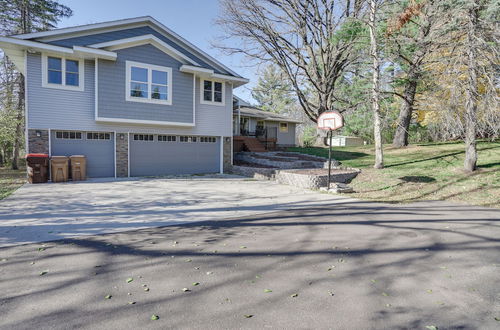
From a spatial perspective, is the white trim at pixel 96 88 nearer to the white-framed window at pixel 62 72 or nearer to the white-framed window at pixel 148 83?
the white-framed window at pixel 62 72

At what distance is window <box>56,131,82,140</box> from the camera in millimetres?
11498

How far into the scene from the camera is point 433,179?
10180 mm

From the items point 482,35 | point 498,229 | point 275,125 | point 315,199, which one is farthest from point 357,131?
point 498,229

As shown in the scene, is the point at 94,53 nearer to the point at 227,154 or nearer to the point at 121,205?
the point at 121,205

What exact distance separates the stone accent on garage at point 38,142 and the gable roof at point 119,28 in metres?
3.70

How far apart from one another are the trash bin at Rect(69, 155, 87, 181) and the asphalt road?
813 centimetres

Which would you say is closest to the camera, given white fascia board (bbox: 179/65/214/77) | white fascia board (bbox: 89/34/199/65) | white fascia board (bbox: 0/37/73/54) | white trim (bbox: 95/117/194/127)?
white fascia board (bbox: 0/37/73/54)

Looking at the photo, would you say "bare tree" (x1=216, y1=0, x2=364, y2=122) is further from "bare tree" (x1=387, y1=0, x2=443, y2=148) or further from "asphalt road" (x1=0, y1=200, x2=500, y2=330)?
"asphalt road" (x1=0, y1=200, x2=500, y2=330)

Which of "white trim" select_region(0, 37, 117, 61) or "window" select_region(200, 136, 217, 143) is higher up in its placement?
"white trim" select_region(0, 37, 117, 61)

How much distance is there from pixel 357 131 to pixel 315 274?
28884mm

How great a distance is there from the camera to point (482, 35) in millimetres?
9672

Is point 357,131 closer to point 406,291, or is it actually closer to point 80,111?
point 80,111

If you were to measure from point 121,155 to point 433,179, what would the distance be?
Result: 13.4 m

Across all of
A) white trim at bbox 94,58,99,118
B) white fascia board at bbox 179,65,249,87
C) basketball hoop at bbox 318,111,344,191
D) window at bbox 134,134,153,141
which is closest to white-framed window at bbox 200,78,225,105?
white fascia board at bbox 179,65,249,87
